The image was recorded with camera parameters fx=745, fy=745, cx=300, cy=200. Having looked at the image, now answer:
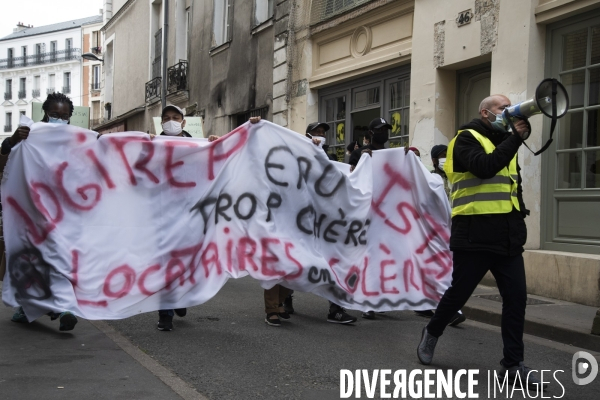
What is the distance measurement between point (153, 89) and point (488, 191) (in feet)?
74.9

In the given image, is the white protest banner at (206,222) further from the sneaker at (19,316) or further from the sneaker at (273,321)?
the sneaker at (19,316)

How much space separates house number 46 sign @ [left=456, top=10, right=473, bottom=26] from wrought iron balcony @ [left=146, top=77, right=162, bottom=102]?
54.1ft

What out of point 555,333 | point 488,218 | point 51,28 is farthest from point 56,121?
point 51,28

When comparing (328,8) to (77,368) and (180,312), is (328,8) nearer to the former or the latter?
(180,312)

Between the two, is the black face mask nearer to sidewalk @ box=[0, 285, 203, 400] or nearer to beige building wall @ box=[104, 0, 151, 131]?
sidewalk @ box=[0, 285, 203, 400]

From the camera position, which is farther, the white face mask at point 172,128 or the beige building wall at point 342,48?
the beige building wall at point 342,48

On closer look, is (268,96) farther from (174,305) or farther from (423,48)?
(174,305)

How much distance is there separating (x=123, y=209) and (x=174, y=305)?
0.88m

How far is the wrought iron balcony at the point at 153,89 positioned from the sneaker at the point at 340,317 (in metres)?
19.9

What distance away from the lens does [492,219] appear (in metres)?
4.79

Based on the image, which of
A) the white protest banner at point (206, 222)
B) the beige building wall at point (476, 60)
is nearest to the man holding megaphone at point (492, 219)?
the white protest banner at point (206, 222)

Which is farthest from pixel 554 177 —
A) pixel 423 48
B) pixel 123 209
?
pixel 123 209

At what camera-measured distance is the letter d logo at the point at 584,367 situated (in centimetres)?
497

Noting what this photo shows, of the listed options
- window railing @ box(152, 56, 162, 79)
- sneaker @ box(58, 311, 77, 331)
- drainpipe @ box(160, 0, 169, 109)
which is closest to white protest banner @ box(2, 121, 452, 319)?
sneaker @ box(58, 311, 77, 331)
